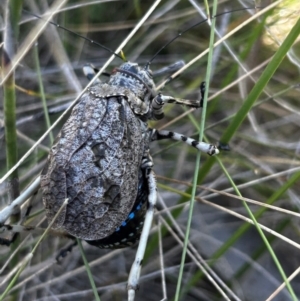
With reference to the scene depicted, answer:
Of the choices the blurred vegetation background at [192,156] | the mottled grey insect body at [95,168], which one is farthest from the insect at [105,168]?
the blurred vegetation background at [192,156]

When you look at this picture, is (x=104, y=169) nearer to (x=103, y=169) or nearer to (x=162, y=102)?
(x=103, y=169)

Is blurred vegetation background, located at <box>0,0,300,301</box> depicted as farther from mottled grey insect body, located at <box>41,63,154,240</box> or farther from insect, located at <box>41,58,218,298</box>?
mottled grey insect body, located at <box>41,63,154,240</box>

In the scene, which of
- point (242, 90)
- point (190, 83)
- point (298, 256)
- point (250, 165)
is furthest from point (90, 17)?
point (298, 256)

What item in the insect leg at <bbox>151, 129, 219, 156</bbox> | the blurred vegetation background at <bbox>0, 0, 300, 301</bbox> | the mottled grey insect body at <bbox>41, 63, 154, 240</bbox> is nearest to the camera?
the mottled grey insect body at <bbox>41, 63, 154, 240</bbox>

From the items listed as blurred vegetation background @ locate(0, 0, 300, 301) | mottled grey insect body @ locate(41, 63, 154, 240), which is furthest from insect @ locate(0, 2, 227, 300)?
blurred vegetation background @ locate(0, 0, 300, 301)

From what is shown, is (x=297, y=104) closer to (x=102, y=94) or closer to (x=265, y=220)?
(x=265, y=220)

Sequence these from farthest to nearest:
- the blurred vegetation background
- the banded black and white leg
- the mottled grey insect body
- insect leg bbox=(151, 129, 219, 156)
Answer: the blurred vegetation background < the banded black and white leg < insect leg bbox=(151, 129, 219, 156) < the mottled grey insect body
